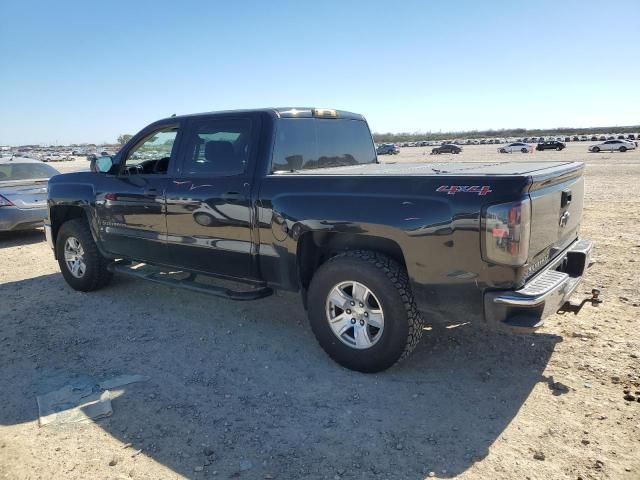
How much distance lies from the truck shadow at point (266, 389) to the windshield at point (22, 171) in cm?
539

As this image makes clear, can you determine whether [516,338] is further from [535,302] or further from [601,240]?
[601,240]

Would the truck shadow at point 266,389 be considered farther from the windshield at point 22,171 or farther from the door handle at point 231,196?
the windshield at point 22,171

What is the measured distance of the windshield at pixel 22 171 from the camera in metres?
9.74

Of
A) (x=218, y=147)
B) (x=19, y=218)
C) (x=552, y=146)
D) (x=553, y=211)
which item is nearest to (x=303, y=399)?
(x=553, y=211)

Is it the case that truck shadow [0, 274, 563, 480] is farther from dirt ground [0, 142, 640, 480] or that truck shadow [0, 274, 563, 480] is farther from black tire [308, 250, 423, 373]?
black tire [308, 250, 423, 373]

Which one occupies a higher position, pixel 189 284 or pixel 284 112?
pixel 284 112

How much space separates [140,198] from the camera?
5141 mm

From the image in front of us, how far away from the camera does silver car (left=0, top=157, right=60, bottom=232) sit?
29.3 ft

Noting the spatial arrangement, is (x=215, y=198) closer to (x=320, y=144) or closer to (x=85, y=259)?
(x=320, y=144)

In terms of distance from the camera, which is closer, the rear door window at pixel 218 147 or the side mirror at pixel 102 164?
the rear door window at pixel 218 147

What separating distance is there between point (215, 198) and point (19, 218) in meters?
6.40

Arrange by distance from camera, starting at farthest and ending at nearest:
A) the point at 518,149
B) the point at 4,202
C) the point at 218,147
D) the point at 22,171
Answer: the point at 518,149, the point at 22,171, the point at 4,202, the point at 218,147

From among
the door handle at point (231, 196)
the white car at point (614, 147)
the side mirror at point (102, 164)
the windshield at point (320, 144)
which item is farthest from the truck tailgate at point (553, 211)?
the white car at point (614, 147)

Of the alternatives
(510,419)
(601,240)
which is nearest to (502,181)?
(510,419)
